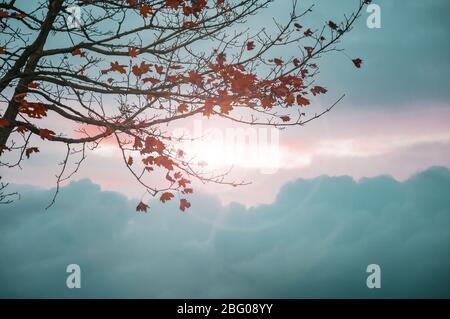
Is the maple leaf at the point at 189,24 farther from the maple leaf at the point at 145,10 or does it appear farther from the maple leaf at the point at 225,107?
the maple leaf at the point at 225,107

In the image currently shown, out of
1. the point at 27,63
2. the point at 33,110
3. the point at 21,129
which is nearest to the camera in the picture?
the point at 33,110

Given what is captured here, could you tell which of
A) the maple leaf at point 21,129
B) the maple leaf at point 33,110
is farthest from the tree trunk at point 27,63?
the maple leaf at point 33,110

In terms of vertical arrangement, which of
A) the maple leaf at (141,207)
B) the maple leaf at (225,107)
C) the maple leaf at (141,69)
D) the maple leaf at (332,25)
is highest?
the maple leaf at (332,25)

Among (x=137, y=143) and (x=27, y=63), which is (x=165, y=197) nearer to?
(x=137, y=143)

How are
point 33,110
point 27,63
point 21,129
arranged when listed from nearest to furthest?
point 33,110, point 21,129, point 27,63

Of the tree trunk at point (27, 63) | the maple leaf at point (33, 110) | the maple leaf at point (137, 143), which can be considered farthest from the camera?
the tree trunk at point (27, 63)

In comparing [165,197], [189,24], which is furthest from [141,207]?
[189,24]

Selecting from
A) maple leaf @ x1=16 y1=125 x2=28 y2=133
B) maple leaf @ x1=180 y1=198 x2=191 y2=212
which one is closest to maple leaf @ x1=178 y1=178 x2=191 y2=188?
maple leaf @ x1=180 y1=198 x2=191 y2=212

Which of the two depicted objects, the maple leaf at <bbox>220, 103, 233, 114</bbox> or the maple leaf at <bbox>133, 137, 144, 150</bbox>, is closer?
the maple leaf at <bbox>220, 103, 233, 114</bbox>

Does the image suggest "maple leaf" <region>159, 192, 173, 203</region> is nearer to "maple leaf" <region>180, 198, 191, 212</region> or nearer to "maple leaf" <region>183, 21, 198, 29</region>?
"maple leaf" <region>180, 198, 191, 212</region>

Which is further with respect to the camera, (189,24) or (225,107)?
(189,24)

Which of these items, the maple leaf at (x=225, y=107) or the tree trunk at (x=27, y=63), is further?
the tree trunk at (x=27, y=63)
